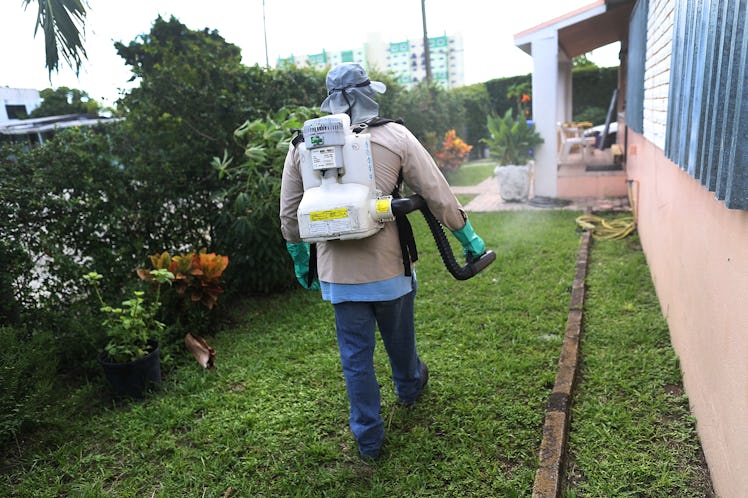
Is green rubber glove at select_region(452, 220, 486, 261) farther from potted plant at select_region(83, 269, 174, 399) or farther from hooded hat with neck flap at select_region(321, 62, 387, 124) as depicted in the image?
potted plant at select_region(83, 269, 174, 399)

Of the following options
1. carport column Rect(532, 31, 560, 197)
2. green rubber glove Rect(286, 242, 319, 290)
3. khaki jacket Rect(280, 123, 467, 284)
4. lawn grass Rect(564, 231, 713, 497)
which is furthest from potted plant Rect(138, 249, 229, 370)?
carport column Rect(532, 31, 560, 197)

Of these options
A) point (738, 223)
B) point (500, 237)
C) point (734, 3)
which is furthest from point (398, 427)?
point (500, 237)

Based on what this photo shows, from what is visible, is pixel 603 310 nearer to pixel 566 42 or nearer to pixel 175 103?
pixel 175 103

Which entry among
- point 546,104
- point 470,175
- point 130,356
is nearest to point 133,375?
point 130,356

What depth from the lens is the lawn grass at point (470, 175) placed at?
13467 mm

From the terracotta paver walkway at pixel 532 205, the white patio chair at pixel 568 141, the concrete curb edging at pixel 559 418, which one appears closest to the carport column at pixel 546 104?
the terracotta paver walkway at pixel 532 205

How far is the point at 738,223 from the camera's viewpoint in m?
2.07

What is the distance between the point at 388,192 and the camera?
9.28ft

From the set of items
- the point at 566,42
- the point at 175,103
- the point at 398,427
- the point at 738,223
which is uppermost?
the point at 566,42

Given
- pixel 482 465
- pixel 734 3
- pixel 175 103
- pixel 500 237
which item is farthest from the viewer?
pixel 500 237

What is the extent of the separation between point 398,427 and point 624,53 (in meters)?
10.3

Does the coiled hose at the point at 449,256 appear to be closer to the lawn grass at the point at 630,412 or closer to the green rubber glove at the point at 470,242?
the green rubber glove at the point at 470,242

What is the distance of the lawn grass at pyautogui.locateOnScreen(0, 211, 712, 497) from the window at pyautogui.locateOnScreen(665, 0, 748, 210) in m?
1.43

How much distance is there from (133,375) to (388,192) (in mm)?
2167
